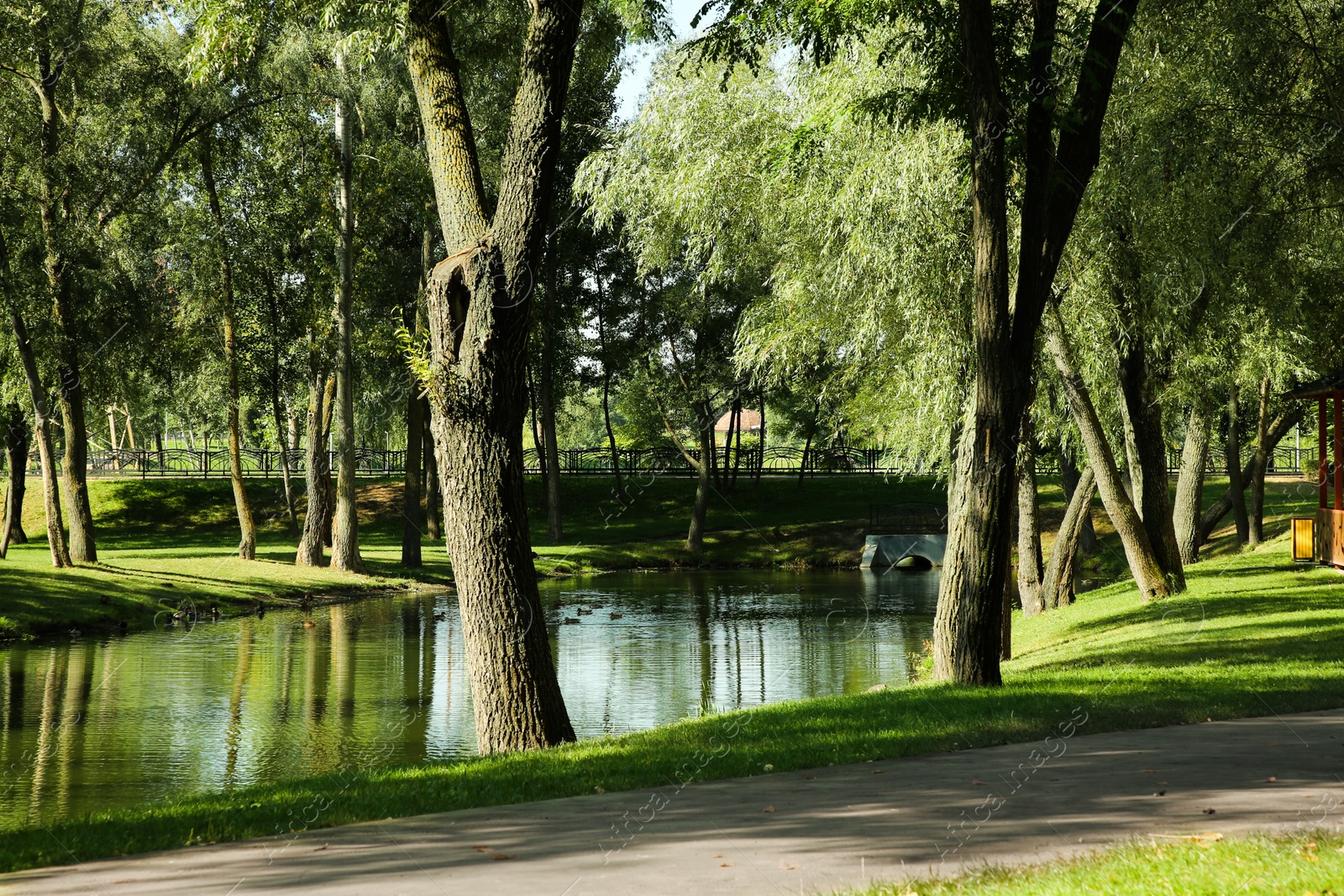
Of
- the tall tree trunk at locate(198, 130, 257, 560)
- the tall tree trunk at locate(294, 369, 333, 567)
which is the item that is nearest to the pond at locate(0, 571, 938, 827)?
the tall tree trunk at locate(294, 369, 333, 567)

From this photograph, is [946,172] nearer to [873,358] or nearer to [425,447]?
[873,358]

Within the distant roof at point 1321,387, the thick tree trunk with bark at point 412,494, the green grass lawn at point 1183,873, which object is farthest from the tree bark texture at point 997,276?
the thick tree trunk with bark at point 412,494

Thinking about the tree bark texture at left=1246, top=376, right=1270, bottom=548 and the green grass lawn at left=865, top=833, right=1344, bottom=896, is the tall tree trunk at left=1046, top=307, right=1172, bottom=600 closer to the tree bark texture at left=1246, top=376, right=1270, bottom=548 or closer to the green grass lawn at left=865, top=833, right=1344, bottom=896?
the tree bark texture at left=1246, top=376, right=1270, bottom=548

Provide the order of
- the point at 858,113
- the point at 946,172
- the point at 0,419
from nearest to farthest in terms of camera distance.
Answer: the point at 858,113
the point at 946,172
the point at 0,419

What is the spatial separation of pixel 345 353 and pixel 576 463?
26371 millimetres

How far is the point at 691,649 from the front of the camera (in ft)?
61.6

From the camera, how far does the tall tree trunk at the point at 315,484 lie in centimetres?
2822

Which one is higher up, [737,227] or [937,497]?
[737,227]

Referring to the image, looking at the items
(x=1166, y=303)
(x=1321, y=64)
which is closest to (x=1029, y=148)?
(x=1321, y=64)

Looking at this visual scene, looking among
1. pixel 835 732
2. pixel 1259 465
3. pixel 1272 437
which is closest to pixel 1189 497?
pixel 1259 465

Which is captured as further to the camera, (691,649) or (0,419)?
(0,419)

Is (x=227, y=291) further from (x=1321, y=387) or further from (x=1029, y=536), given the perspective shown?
(x=1321, y=387)

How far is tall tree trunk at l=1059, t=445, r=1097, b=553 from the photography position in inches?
866

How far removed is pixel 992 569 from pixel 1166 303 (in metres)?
7.24
